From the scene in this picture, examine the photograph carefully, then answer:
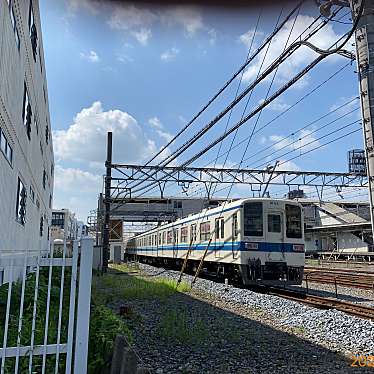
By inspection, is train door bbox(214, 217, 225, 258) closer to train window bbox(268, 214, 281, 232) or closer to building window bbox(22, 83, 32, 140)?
train window bbox(268, 214, 281, 232)

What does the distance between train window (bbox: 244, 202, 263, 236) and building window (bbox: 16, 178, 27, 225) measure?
6.64 meters

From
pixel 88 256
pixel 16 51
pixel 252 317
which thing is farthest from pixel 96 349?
pixel 16 51

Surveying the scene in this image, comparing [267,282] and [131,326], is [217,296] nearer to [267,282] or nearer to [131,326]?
[267,282]

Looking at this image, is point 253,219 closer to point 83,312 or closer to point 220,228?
point 220,228

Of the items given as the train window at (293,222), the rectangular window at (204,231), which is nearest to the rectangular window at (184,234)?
the rectangular window at (204,231)

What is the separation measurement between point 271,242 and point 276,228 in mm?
555

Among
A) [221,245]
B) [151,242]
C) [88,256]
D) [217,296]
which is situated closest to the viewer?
[88,256]

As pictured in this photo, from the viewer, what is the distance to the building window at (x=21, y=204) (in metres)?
10.2

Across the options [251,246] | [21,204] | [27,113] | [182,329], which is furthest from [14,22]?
[251,246]

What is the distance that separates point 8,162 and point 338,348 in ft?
23.0

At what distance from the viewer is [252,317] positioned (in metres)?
8.09

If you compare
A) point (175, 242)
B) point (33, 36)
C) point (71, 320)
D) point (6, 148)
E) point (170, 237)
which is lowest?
point (71, 320)

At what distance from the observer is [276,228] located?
13312 mm

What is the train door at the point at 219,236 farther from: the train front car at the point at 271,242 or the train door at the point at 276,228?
the train door at the point at 276,228
